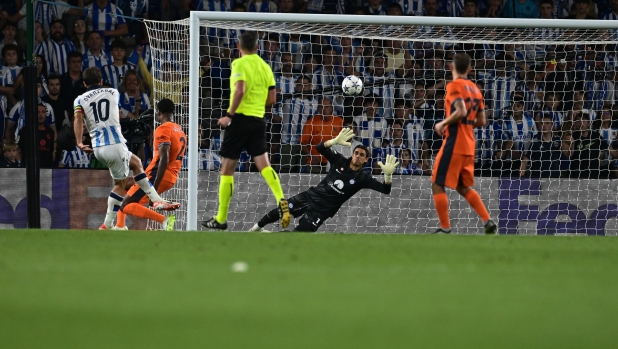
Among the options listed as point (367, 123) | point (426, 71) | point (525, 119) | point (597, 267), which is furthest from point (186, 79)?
point (597, 267)

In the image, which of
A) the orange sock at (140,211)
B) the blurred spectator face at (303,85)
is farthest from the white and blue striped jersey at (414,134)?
the orange sock at (140,211)

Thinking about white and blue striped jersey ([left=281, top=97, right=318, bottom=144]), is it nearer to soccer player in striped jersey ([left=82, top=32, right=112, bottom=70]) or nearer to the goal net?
the goal net

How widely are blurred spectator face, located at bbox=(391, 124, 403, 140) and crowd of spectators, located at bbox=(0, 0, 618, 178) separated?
0.05 feet

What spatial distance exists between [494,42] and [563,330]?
9573 millimetres

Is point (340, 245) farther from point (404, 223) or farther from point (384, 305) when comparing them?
point (404, 223)

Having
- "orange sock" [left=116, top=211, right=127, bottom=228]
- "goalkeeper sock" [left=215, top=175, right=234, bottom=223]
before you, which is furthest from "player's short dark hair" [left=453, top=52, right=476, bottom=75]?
"orange sock" [left=116, top=211, right=127, bottom=228]

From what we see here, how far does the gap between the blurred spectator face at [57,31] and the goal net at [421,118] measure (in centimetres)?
178

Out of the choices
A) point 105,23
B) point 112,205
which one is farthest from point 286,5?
point 112,205

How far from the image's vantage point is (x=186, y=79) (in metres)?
13.0

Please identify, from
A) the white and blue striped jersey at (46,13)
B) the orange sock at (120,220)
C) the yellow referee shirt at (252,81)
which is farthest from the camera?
the white and blue striped jersey at (46,13)

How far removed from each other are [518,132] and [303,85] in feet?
10.1

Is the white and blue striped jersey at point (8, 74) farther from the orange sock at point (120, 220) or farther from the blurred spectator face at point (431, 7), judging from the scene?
the blurred spectator face at point (431, 7)

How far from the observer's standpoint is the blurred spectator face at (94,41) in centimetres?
1466

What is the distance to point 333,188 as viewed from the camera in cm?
1241
